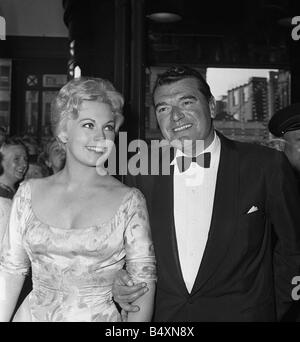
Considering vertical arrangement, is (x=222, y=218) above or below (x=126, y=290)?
above

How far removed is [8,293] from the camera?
135 cm

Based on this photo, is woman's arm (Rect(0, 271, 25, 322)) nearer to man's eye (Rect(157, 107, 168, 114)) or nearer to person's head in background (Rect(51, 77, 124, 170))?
person's head in background (Rect(51, 77, 124, 170))

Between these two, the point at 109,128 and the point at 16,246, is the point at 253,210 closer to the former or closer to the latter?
the point at 109,128

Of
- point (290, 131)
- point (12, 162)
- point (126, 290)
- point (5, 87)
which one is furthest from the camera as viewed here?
point (5, 87)

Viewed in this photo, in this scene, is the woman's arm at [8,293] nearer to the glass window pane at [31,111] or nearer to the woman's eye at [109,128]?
the woman's eye at [109,128]

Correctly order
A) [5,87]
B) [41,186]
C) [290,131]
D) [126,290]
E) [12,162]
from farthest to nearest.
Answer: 1. [5,87]
2. [12,162]
3. [290,131]
4. [41,186]
5. [126,290]

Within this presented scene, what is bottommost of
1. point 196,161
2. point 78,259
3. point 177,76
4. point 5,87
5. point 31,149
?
point 78,259

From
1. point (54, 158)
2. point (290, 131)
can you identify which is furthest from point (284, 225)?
point (54, 158)

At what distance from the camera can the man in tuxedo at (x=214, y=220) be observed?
147 cm

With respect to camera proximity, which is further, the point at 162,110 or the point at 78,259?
the point at 162,110

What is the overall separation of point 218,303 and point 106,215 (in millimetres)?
427

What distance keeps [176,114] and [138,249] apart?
46cm
